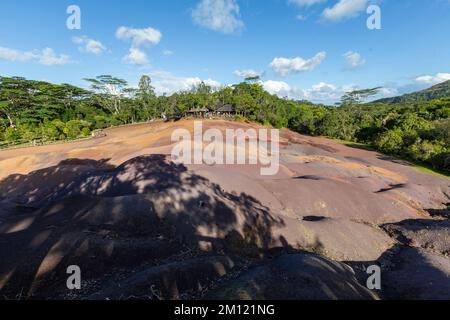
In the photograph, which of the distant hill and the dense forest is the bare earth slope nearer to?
the dense forest

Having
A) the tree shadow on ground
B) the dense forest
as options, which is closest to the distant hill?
the dense forest

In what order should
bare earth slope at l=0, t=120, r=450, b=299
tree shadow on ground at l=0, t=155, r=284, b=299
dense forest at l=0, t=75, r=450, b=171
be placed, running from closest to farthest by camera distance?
bare earth slope at l=0, t=120, r=450, b=299
tree shadow on ground at l=0, t=155, r=284, b=299
dense forest at l=0, t=75, r=450, b=171

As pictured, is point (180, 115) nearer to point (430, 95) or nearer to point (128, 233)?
point (128, 233)

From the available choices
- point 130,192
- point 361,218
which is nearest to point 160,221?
point 130,192


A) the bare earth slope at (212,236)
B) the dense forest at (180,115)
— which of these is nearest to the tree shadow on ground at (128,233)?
the bare earth slope at (212,236)

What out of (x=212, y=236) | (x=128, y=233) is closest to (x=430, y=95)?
(x=212, y=236)
